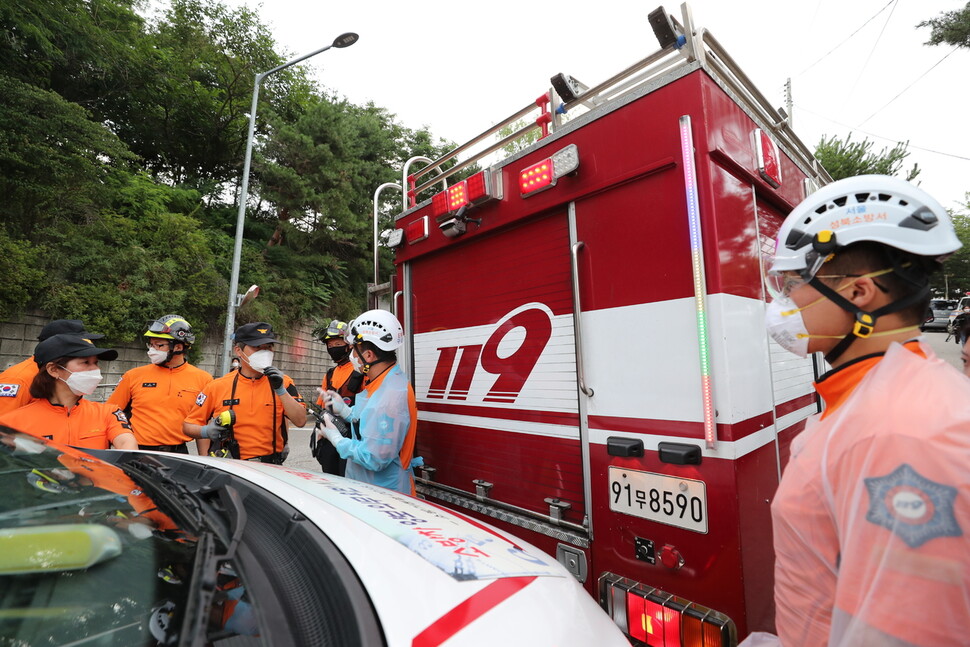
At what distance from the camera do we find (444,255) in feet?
10.4

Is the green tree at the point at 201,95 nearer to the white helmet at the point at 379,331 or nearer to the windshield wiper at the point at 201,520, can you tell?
the white helmet at the point at 379,331

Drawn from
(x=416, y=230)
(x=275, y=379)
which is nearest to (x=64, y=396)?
(x=275, y=379)

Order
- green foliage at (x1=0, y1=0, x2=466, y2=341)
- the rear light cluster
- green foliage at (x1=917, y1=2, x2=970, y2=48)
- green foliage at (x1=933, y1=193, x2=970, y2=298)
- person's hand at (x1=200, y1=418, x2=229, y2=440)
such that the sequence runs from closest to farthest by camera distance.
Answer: the rear light cluster, person's hand at (x1=200, y1=418, x2=229, y2=440), green foliage at (x1=0, y1=0, x2=466, y2=341), green foliage at (x1=917, y1=2, x2=970, y2=48), green foliage at (x1=933, y1=193, x2=970, y2=298)

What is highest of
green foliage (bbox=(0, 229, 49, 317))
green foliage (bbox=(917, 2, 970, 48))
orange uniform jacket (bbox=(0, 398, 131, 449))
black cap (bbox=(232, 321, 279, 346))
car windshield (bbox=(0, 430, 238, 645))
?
green foliage (bbox=(917, 2, 970, 48))

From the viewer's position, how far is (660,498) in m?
1.93

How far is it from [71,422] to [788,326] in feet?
12.3

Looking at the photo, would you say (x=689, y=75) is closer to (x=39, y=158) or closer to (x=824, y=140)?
(x=39, y=158)

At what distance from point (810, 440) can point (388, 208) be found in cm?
1853

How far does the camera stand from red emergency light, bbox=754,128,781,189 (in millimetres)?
2275

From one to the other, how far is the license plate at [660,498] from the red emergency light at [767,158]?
153cm

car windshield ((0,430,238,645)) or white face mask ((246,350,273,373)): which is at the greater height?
→ white face mask ((246,350,273,373))

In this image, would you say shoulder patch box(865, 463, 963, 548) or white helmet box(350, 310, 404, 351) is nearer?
Result: shoulder patch box(865, 463, 963, 548)

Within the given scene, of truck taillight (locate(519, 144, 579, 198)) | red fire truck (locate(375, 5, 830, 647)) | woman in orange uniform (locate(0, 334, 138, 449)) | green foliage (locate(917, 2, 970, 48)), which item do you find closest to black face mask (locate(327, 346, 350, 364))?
woman in orange uniform (locate(0, 334, 138, 449))

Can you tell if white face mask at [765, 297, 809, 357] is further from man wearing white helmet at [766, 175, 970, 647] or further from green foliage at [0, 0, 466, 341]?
green foliage at [0, 0, 466, 341]
